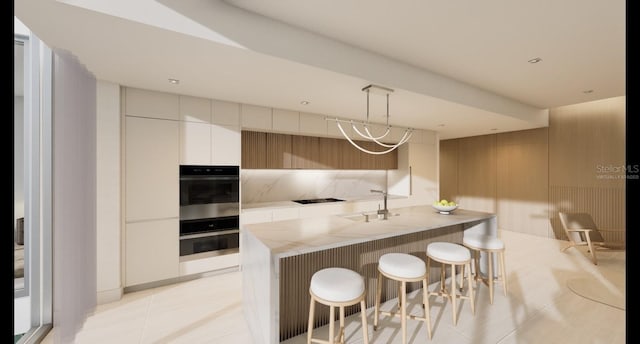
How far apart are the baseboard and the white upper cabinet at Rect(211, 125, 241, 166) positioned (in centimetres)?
167

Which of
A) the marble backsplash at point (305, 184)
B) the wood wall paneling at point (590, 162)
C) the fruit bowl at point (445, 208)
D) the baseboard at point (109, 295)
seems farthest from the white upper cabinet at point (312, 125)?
the wood wall paneling at point (590, 162)

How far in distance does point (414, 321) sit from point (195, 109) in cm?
330

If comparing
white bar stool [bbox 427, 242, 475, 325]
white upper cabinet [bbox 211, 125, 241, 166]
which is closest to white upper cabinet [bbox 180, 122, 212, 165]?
white upper cabinet [bbox 211, 125, 241, 166]

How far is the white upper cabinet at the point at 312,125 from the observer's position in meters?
3.88

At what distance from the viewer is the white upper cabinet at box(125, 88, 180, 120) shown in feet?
8.93

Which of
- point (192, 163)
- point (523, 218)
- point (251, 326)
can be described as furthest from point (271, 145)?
point (523, 218)

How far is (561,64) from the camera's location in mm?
2619

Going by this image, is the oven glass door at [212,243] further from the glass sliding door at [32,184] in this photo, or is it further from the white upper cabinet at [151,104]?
the white upper cabinet at [151,104]

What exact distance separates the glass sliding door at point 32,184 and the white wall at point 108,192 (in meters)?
0.42

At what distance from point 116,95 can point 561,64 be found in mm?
4703

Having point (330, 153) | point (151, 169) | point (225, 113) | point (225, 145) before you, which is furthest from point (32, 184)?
point (330, 153)

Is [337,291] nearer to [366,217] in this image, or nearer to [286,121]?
[366,217]

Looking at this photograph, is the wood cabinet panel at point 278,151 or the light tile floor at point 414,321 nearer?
the light tile floor at point 414,321

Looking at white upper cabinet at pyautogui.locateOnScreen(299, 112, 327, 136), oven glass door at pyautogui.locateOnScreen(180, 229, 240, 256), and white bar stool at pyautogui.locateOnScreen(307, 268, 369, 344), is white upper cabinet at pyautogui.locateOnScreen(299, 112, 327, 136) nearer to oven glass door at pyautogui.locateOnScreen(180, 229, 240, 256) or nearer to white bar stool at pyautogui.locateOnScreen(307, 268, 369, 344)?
oven glass door at pyautogui.locateOnScreen(180, 229, 240, 256)
